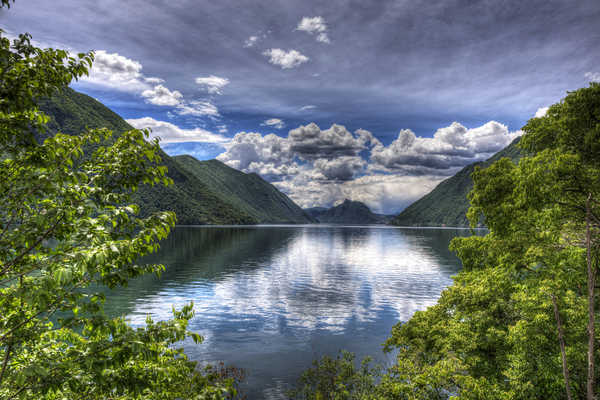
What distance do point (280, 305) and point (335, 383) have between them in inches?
1343

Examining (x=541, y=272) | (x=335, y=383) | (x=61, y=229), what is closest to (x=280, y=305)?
(x=335, y=383)

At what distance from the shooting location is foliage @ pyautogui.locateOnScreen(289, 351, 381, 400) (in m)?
24.2

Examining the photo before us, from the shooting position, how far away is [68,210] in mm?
5676

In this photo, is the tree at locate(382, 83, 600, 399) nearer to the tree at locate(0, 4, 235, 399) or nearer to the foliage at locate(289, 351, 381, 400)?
the foliage at locate(289, 351, 381, 400)

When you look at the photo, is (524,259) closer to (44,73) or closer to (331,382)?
(331,382)

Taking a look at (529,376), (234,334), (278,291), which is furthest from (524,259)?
(278,291)

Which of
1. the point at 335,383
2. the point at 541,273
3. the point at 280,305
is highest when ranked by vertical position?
the point at 541,273

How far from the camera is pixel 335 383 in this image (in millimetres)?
25812

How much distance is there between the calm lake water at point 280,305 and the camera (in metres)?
36.1

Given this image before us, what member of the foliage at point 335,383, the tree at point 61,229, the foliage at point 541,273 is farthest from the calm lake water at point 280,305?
the tree at point 61,229

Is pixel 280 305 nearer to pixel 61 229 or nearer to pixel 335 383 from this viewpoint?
pixel 335 383

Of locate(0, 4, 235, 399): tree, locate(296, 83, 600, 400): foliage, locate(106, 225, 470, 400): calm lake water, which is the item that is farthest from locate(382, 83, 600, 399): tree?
locate(106, 225, 470, 400): calm lake water

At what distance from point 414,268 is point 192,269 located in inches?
2848

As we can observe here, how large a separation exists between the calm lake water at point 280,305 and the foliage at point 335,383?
2.78 m
